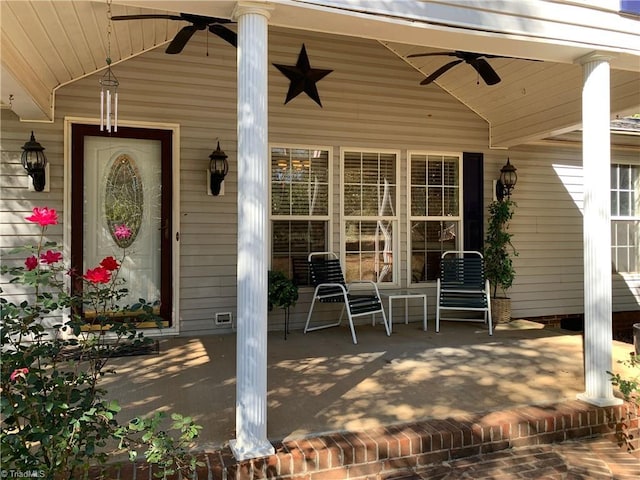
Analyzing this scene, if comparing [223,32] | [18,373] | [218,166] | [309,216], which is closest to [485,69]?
[309,216]

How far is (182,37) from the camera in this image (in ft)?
12.2

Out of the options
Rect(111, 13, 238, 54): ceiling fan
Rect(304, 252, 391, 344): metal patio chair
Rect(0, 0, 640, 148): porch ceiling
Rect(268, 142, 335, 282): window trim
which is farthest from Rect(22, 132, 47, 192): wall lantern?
Rect(304, 252, 391, 344): metal patio chair

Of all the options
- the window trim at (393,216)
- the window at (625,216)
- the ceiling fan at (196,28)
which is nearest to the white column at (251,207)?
the ceiling fan at (196,28)

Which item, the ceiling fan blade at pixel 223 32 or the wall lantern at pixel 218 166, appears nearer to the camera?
the ceiling fan blade at pixel 223 32

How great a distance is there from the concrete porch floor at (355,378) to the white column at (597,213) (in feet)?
1.42

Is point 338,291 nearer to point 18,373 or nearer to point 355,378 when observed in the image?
point 355,378

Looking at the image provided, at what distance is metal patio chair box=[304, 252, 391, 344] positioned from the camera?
4500 millimetres

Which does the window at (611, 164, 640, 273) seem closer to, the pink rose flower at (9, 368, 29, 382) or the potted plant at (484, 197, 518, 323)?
the potted plant at (484, 197, 518, 323)

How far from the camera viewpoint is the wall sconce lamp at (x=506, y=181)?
562cm

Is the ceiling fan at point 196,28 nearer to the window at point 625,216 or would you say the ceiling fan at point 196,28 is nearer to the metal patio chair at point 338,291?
the metal patio chair at point 338,291

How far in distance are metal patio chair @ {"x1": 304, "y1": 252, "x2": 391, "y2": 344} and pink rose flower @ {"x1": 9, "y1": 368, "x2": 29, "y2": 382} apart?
2920mm

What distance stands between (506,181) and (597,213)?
8.82 ft

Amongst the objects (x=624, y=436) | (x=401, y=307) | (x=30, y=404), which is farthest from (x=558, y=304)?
(x=30, y=404)

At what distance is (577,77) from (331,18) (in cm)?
296
